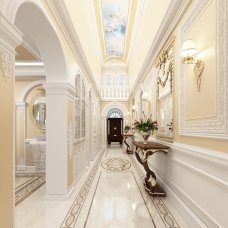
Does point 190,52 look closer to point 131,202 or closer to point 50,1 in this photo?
point 50,1

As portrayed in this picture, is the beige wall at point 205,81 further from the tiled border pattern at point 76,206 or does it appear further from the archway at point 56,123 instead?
the archway at point 56,123

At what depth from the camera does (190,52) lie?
120 inches

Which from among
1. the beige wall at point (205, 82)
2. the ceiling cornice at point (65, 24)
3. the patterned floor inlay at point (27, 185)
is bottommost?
the patterned floor inlay at point (27, 185)

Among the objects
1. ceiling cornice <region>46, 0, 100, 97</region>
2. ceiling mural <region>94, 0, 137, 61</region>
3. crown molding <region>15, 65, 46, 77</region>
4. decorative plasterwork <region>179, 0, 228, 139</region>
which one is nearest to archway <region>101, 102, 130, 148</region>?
ceiling mural <region>94, 0, 137, 61</region>

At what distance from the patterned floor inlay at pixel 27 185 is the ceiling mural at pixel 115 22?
6.36m

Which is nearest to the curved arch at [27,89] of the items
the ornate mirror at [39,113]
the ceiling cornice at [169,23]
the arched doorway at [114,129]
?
the ornate mirror at [39,113]

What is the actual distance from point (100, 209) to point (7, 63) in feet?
9.83

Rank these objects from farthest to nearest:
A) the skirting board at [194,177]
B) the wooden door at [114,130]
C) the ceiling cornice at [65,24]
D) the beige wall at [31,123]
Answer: the wooden door at [114,130], the beige wall at [31,123], the ceiling cornice at [65,24], the skirting board at [194,177]

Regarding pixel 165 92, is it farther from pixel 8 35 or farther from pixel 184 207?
pixel 8 35

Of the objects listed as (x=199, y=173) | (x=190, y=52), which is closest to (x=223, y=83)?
(x=190, y=52)

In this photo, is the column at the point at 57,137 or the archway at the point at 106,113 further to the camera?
the archway at the point at 106,113

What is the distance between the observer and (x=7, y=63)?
208 centimetres

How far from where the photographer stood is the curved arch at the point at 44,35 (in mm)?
3119

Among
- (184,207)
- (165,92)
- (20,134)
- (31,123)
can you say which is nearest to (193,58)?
(165,92)
